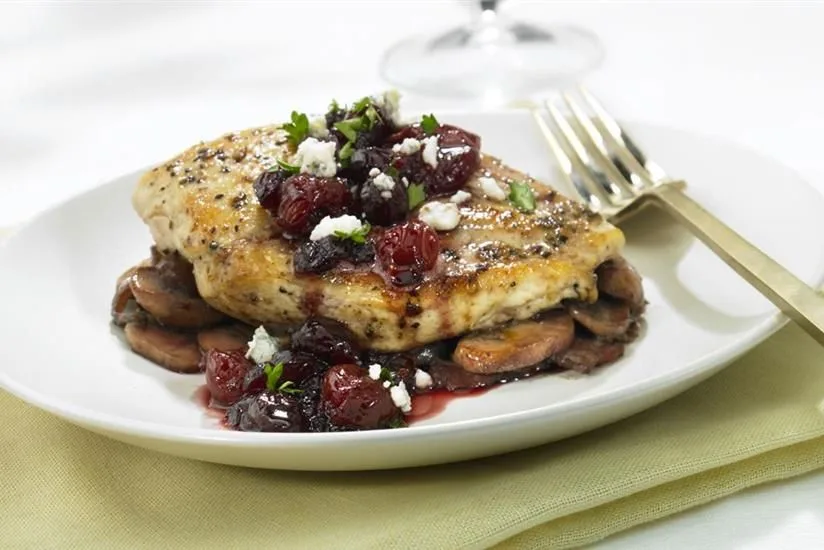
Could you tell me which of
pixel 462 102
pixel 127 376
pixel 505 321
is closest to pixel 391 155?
pixel 505 321

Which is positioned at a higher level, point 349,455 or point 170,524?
point 349,455

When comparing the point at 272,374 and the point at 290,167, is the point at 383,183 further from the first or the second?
the point at 272,374

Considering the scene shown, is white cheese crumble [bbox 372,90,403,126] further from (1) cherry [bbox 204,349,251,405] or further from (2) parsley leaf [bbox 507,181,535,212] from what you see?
(1) cherry [bbox 204,349,251,405]

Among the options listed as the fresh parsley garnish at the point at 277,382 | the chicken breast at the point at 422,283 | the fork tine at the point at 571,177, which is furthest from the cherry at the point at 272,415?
the fork tine at the point at 571,177

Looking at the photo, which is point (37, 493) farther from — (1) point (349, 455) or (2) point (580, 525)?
(2) point (580, 525)

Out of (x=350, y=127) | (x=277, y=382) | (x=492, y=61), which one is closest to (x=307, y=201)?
(x=350, y=127)

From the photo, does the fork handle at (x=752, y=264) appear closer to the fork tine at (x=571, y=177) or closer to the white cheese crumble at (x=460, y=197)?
the fork tine at (x=571, y=177)

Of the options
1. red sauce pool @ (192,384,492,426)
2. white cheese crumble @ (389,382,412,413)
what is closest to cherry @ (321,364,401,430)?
white cheese crumble @ (389,382,412,413)
